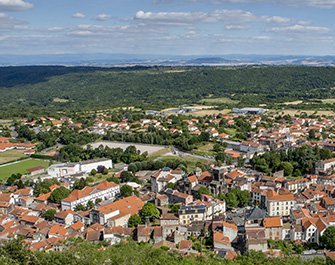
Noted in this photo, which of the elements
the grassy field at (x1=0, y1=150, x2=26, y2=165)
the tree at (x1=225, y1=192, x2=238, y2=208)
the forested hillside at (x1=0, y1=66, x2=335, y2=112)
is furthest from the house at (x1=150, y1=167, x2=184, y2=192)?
the forested hillside at (x1=0, y1=66, x2=335, y2=112)

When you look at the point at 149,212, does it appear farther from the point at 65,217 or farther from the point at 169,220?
the point at 65,217

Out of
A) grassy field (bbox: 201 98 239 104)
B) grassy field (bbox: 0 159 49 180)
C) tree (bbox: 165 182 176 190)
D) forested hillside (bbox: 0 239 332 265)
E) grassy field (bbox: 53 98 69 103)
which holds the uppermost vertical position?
forested hillside (bbox: 0 239 332 265)

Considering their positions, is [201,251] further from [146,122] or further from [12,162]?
[146,122]

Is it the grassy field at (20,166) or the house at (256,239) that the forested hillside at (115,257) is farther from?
the grassy field at (20,166)

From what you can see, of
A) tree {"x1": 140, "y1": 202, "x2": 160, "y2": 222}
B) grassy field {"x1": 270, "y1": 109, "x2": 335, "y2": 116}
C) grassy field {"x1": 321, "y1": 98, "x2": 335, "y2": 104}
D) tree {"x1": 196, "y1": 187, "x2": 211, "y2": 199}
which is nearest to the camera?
tree {"x1": 140, "y1": 202, "x2": 160, "y2": 222}

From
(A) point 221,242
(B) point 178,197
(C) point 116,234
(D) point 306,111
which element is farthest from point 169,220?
(D) point 306,111

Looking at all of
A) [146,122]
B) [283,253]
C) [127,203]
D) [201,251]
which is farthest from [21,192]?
[146,122]

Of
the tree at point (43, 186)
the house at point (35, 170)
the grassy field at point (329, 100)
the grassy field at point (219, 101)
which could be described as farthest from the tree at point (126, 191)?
the grassy field at point (329, 100)

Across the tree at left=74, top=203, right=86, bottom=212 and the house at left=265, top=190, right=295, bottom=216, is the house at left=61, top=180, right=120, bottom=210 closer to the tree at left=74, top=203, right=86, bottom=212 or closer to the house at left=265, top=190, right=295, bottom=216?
the tree at left=74, top=203, right=86, bottom=212
